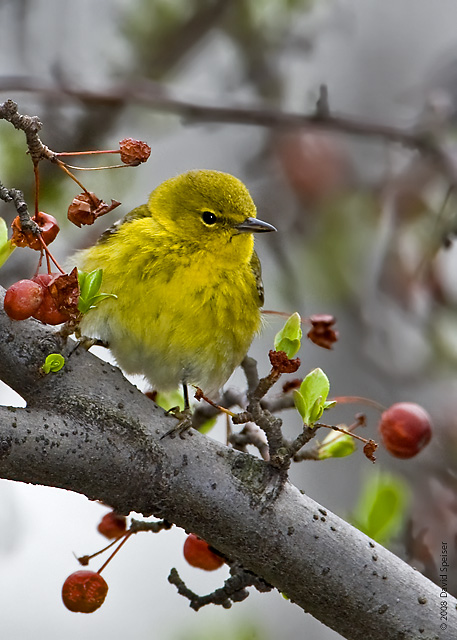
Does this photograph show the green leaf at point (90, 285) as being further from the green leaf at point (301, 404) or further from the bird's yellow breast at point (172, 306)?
the bird's yellow breast at point (172, 306)

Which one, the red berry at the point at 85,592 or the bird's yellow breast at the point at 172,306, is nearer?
the red berry at the point at 85,592

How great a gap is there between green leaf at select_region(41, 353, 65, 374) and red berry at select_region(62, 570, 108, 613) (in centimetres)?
86

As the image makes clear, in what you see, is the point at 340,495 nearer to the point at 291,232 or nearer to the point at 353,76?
the point at 291,232

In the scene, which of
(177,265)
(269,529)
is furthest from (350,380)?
(269,529)

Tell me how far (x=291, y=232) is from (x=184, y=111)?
1.60 m

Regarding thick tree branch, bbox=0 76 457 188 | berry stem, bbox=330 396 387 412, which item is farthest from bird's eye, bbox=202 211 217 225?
berry stem, bbox=330 396 387 412

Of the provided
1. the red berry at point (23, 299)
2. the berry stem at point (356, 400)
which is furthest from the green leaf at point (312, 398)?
the red berry at point (23, 299)

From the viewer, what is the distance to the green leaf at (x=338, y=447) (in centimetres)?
277

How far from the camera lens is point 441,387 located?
5.04 metres

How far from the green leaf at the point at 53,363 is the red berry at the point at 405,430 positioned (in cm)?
135

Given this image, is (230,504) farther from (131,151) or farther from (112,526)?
(131,151)

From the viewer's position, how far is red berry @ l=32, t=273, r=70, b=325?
218 centimetres

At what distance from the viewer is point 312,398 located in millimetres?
2318

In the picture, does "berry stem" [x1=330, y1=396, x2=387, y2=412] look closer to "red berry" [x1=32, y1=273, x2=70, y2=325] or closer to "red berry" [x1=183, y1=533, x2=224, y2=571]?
"red berry" [x1=183, y1=533, x2=224, y2=571]
